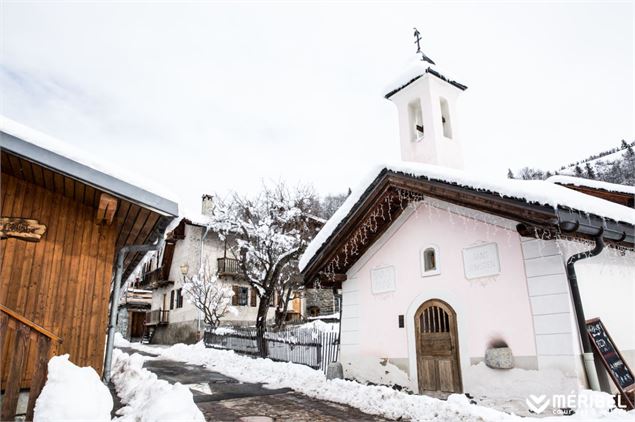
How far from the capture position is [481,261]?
25.8 feet

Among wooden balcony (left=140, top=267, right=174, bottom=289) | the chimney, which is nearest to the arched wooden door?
the chimney

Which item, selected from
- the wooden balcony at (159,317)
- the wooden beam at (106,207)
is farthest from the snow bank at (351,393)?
the wooden balcony at (159,317)

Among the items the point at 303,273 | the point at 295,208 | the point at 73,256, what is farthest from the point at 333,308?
the point at 73,256

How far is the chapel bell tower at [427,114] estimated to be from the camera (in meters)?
10.7

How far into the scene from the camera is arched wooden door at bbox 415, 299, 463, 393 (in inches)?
314

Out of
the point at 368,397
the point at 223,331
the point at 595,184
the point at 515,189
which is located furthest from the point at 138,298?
the point at 515,189

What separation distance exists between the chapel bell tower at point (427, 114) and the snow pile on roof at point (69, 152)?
6987mm

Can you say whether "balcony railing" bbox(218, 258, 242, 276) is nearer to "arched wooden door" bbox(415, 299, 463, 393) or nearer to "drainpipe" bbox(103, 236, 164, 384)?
"drainpipe" bbox(103, 236, 164, 384)

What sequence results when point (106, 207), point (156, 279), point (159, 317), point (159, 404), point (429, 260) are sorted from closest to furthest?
1. point (159, 404)
2. point (106, 207)
3. point (429, 260)
4. point (159, 317)
5. point (156, 279)

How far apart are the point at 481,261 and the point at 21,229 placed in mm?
7665

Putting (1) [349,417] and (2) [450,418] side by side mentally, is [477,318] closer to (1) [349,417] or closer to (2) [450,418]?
(2) [450,418]

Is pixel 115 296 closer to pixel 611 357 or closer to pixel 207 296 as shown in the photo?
pixel 611 357

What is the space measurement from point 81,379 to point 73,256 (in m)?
2.37

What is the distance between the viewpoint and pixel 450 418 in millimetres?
6336
